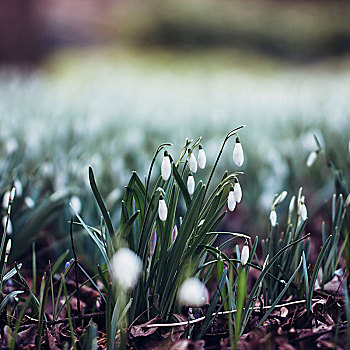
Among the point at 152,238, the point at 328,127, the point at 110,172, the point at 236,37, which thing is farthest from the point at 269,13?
the point at 152,238

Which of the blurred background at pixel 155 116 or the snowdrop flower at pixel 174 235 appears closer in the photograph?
the snowdrop flower at pixel 174 235

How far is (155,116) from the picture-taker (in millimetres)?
4086

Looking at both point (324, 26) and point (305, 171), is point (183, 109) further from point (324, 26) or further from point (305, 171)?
point (324, 26)

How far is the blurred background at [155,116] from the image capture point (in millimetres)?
2160

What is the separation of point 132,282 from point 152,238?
0.19 m

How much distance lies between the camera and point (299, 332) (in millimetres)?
1193

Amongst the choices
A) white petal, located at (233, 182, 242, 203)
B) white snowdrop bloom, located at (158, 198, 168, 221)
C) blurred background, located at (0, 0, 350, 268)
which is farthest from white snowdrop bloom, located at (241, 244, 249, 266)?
blurred background, located at (0, 0, 350, 268)

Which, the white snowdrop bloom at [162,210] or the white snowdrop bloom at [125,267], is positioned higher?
the white snowdrop bloom at [162,210]

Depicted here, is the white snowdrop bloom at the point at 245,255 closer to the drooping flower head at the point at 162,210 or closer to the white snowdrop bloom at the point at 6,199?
the drooping flower head at the point at 162,210

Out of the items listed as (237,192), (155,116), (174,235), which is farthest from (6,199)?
(155,116)

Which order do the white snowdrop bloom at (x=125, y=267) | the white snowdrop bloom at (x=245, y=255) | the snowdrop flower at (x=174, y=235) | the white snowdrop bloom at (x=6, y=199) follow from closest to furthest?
the white snowdrop bloom at (x=125, y=267)
the white snowdrop bloom at (x=245, y=255)
the snowdrop flower at (x=174, y=235)
the white snowdrop bloom at (x=6, y=199)

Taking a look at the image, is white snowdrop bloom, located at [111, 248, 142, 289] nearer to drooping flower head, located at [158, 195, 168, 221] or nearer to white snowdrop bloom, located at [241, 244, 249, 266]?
drooping flower head, located at [158, 195, 168, 221]

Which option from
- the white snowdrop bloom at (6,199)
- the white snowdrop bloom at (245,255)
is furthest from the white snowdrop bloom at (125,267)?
the white snowdrop bloom at (6,199)

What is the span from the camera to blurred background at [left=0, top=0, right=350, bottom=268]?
2.16 m
